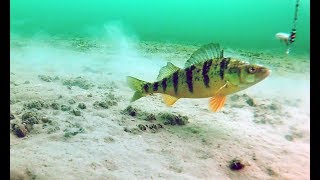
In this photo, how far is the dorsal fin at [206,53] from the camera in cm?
486

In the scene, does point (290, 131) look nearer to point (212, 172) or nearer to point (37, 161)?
point (212, 172)

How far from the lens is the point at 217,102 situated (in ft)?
16.3

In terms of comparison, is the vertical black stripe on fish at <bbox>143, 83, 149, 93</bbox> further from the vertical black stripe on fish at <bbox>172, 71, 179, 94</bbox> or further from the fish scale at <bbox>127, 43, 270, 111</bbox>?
the vertical black stripe on fish at <bbox>172, 71, 179, 94</bbox>

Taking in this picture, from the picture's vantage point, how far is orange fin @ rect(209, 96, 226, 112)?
195 inches

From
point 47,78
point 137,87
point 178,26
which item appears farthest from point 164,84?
point 178,26

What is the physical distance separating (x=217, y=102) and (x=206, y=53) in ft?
2.46

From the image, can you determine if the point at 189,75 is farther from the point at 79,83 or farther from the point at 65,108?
the point at 79,83

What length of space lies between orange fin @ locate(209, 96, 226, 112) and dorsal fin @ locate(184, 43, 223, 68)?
1.99 ft

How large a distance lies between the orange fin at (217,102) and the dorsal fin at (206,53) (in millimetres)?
608

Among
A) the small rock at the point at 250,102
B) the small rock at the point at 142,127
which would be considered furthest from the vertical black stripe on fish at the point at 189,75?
the small rock at the point at 250,102

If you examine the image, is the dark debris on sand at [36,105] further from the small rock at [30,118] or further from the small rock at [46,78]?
the small rock at [46,78]

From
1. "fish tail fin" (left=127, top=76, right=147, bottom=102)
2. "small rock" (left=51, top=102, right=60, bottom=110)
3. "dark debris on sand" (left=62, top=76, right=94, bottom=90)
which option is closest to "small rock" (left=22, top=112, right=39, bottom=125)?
"small rock" (left=51, top=102, right=60, bottom=110)
